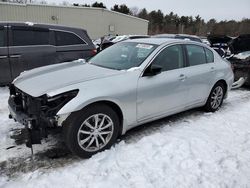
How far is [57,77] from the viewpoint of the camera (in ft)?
11.2

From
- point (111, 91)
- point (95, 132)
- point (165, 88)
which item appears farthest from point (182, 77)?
point (95, 132)

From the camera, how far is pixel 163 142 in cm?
372

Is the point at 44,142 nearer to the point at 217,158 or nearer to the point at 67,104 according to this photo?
the point at 67,104

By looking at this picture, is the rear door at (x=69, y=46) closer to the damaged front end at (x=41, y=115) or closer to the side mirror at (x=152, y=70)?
the side mirror at (x=152, y=70)

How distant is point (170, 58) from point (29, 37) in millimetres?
4081

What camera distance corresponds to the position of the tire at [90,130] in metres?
3.03

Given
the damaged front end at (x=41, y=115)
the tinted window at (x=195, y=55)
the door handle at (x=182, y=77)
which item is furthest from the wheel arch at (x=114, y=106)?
the tinted window at (x=195, y=55)

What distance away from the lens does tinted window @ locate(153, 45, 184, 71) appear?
405 centimetres

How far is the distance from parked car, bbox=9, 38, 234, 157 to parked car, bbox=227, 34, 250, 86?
322cm

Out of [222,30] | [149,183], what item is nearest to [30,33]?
[149,183]

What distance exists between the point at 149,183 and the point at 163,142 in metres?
1.03

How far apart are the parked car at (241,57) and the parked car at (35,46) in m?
4.51

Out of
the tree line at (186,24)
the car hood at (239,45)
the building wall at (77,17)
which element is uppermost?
the tree line at (186,24)

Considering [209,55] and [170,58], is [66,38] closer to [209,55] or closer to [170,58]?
[170,58]
